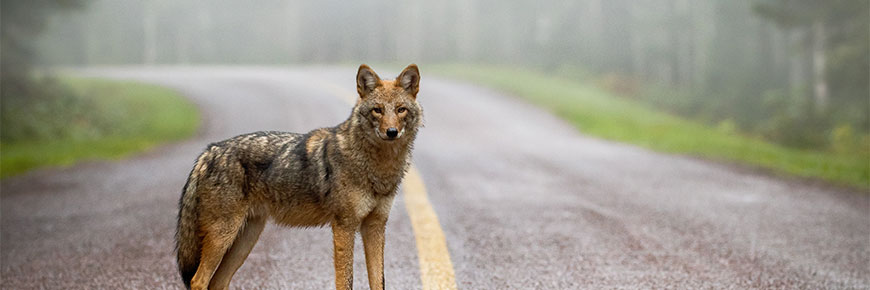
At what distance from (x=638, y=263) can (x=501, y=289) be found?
1.20 metres

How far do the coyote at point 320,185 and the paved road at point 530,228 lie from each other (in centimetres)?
64

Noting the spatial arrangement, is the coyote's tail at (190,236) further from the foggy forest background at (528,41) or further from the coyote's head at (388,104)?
the foggy forest background at (528,41)

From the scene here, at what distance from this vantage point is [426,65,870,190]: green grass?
10.6 m

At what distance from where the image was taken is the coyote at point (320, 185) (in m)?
3.24

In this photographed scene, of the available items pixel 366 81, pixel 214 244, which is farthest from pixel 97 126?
pixel 366 81

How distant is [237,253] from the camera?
356 cm

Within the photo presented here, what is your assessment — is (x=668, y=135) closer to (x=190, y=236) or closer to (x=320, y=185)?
(x=320, y=185)

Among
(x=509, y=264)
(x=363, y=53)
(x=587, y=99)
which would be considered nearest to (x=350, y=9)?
(x=363, y=53)

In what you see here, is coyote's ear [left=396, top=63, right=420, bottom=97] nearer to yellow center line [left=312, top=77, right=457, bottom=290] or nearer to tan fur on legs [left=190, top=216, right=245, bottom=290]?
tan fur on legs [left=190, top=216, right=245, bottom=290]

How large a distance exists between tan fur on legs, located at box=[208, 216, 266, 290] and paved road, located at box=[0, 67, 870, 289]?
0.32 meters

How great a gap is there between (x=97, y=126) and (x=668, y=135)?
15.7 metres

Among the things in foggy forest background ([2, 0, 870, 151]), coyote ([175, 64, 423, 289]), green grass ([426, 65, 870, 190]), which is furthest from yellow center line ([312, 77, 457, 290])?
foggy forest background ([2, 0, 870, 151])

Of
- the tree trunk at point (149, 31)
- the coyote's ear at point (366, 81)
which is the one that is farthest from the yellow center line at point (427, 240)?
the tree trunk at point (149, 31)

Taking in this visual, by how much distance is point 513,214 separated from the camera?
6195 millimetres
